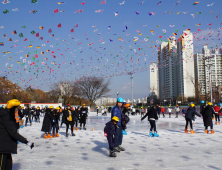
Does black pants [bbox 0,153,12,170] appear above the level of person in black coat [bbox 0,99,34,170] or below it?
below

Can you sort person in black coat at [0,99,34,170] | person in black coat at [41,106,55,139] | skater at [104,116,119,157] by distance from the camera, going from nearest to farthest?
person in black coat at [0,99,34,170] → skater at [104,116,119,157] → person in black coat at [41,106,55,139]

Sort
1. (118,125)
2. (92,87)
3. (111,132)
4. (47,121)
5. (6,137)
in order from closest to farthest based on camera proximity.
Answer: (6,137)
(111,132)
(118,125)
(47,121)
(92,87)

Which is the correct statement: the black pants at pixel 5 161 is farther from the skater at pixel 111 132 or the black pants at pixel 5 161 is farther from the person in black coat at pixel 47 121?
the person in black coat at pixel 47 121

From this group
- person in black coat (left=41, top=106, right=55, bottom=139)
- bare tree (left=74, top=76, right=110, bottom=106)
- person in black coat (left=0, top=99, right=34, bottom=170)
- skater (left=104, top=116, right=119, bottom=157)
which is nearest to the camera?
person in black coat (left=0, top=99, right=34, bottom=170)

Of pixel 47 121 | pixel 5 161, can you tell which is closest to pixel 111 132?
pixel 5 161

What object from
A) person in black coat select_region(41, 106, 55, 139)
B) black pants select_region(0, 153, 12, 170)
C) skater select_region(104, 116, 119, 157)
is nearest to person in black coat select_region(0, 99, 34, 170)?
black pants select_region(0, 153, 12, 170)

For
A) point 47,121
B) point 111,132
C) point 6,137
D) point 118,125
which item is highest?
point 6,137

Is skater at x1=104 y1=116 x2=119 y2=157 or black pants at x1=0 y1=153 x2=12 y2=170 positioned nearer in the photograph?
black pants at x1=0 y1=153 x2=12 y2=170

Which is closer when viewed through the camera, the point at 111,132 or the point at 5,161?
the point at 5,161

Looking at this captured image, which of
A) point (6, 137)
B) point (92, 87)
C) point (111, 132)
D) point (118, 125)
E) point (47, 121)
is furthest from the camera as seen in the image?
point (92, 87)

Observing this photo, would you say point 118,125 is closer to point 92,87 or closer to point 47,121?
point 47,121

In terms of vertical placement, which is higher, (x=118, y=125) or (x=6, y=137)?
(x=6, y=137)

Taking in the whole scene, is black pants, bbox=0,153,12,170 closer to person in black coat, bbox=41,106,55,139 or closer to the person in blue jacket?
the person in blue jacket

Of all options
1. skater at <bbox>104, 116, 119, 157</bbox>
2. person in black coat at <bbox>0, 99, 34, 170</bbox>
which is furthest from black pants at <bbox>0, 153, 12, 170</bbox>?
skater at <bbox>104, 116, 119, 157</bbox>
